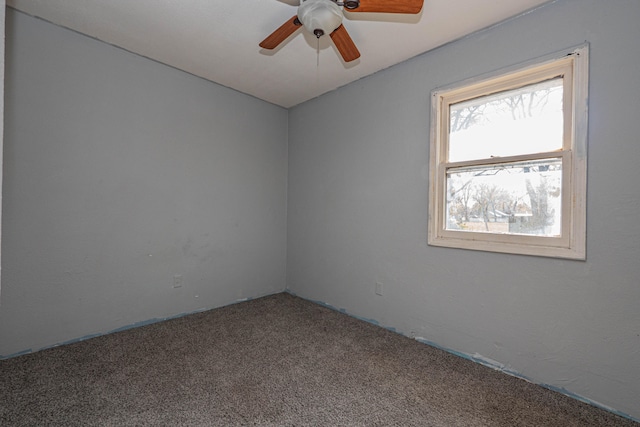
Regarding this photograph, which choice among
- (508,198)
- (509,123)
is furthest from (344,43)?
(508,198)

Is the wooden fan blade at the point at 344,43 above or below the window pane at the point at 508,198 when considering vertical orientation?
above

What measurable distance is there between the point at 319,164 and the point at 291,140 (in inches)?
25.3

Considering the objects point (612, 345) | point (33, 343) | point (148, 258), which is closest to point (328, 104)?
point (148, 258)

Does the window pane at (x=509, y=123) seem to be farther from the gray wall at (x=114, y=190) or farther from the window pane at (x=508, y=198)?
the gray wall at (x=114, y=190)

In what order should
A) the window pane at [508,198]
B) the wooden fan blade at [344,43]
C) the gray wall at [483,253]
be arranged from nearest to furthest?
the gray wall at [483,253] < the wooden fan blade at [344,43] < the window pane at [508,198]

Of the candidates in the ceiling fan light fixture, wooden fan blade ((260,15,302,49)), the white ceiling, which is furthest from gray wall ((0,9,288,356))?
the ceiling fan light fixture

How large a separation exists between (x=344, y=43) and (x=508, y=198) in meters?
1.57

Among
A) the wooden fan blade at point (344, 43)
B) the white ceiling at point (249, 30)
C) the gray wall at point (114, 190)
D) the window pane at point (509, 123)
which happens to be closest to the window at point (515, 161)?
the window pane at point (509, 123)

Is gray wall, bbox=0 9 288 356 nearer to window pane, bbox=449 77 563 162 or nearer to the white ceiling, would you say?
the white ceiling

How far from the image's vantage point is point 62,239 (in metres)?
2.25

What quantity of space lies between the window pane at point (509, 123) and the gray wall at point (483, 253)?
203 millimetres

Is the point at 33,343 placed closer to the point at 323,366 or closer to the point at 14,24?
the point at 323,366

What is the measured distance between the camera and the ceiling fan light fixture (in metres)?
1.55

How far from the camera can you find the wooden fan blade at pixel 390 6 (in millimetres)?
1499
